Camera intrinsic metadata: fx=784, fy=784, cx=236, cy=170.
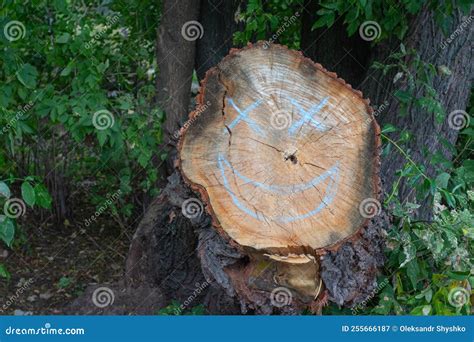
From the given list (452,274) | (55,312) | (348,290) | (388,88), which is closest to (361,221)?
(348,290)

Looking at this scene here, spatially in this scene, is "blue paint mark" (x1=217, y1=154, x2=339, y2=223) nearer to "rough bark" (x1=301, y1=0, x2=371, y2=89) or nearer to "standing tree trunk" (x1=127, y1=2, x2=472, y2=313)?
"standing tree trunk" (x1=127, y1=2, x2=472, y2=313)

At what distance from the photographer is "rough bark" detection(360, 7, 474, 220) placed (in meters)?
4.17

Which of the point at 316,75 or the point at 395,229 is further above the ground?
the point at 316,75

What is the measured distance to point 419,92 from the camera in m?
4.16

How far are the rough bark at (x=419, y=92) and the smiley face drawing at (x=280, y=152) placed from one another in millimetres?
711

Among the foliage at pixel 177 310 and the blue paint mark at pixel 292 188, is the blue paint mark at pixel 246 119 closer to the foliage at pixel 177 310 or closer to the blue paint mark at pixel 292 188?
the blue paint mark at pixel 292 188

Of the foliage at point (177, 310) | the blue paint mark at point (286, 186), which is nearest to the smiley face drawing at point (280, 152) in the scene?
the blue paint mark at point (286, 186)

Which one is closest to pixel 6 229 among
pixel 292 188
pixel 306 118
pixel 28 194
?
pixel 28 194

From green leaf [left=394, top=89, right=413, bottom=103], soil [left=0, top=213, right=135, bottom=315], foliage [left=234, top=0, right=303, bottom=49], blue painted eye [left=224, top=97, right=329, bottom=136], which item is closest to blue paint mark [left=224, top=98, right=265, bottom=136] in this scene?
blue painted eye [left=224, top=97, right=329, bottom=136]

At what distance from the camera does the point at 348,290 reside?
3480mm

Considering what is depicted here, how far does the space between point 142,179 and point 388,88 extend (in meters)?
1.75

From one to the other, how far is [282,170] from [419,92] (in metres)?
1.14

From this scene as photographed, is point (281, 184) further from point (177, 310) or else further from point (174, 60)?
point (174, 60)

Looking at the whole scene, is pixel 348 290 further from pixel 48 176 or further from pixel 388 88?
pixel 48 176
